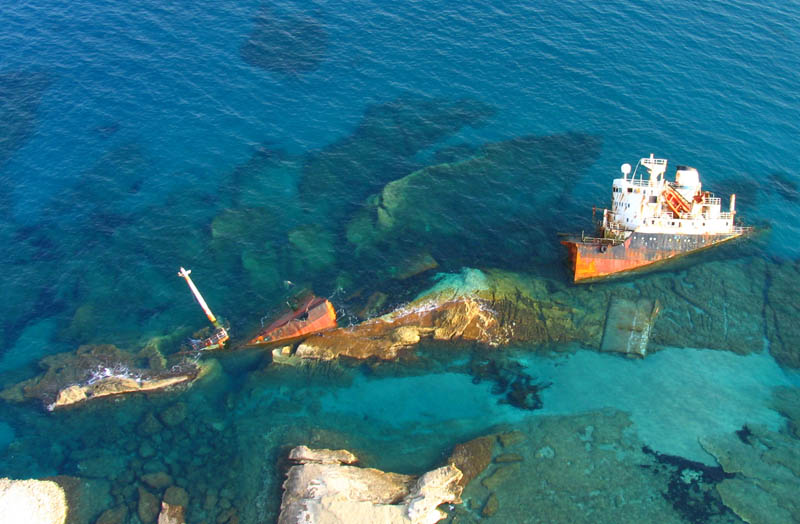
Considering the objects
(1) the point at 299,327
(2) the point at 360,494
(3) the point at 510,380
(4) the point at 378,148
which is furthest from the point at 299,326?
(4) the point at 378,148

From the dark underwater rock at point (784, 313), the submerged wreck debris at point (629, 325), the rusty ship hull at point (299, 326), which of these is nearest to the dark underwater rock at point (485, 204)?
the submerged wreck debris at point (629, 325)

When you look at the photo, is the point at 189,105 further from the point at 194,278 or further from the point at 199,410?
the point at 199,410

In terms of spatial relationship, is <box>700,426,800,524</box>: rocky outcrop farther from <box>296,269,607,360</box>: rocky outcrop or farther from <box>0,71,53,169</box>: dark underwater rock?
<box>0,71,53,169</box>: dark underwater rock

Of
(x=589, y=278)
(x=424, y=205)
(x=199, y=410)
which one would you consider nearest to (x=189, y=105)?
(x=424, y=205)

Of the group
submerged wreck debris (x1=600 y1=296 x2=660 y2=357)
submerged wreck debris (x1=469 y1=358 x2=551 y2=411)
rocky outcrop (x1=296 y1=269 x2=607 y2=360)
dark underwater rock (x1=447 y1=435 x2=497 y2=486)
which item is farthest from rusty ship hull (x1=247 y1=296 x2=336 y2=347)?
submerged wreck debris (x1=600 y1=296 x2=660 y2=357)

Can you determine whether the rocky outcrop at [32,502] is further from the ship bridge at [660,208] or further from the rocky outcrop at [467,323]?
the ship bridge at [660,208]

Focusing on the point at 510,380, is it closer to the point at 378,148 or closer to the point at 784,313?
the point at 784,313
